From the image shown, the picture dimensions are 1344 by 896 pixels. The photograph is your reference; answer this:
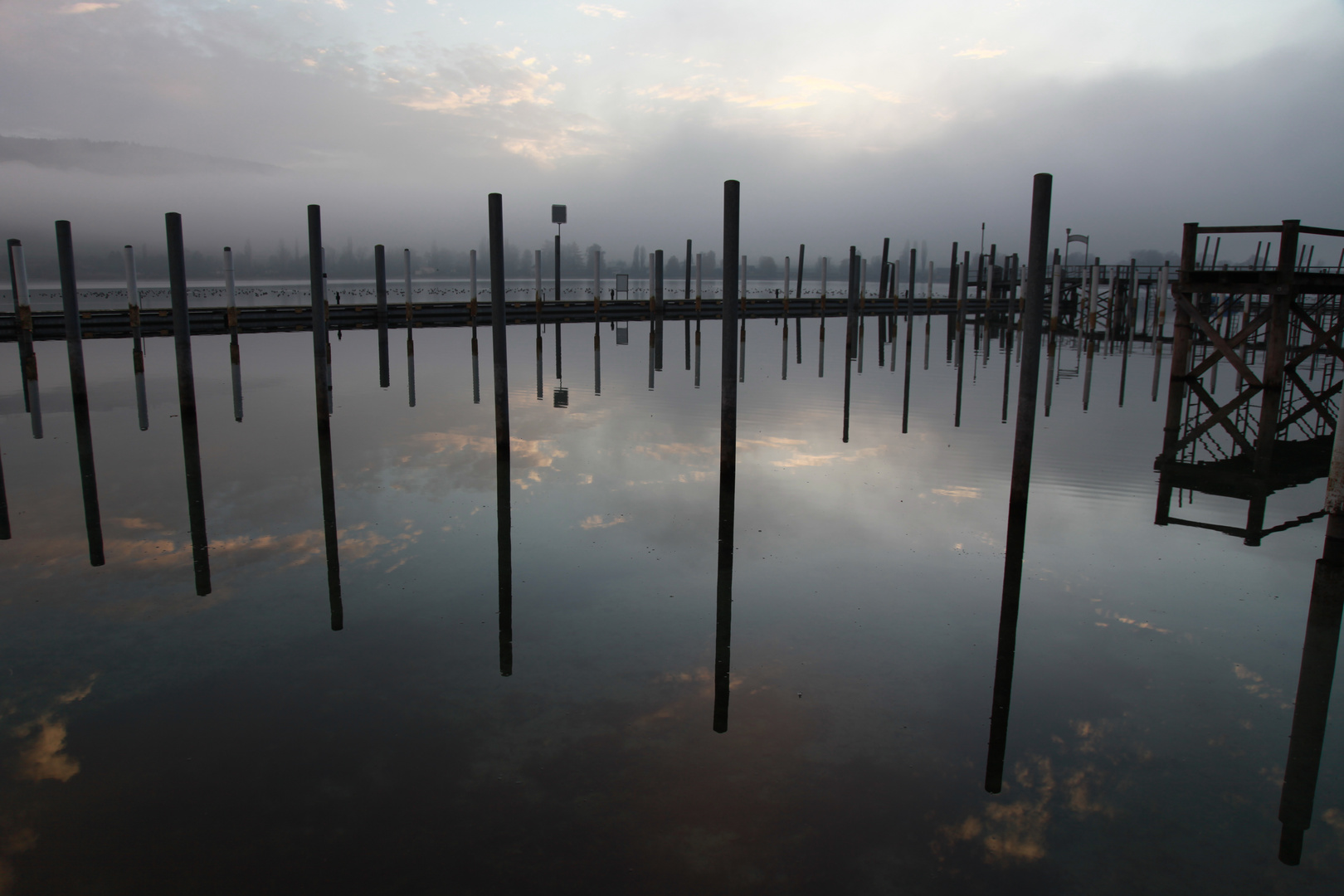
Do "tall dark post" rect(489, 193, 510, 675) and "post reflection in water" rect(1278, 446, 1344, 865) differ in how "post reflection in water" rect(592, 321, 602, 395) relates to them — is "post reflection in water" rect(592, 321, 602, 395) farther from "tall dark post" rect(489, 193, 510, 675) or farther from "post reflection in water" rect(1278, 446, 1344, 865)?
"post reflection in water" rect(1278, 446, 1344, 865)

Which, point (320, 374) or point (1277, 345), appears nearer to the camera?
point (1277, 345)

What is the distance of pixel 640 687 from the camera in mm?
5801

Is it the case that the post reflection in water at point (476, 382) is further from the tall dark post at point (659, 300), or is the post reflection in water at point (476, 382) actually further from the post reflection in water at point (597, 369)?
the tall dark post at point (659, 300)

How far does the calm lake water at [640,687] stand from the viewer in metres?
4.08

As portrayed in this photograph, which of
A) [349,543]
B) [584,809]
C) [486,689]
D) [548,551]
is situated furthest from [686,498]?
[584,809]

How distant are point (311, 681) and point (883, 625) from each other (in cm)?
470

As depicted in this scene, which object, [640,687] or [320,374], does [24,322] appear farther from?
[640,687]

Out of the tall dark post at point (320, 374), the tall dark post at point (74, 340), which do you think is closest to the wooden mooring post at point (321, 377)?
the tall dark post at point (320, 374)

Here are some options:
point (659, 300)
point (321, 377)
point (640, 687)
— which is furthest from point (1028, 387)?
point (659, 300)

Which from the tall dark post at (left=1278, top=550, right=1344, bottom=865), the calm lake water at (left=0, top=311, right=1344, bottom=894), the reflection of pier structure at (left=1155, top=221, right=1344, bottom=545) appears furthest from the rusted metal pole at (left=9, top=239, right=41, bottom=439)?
the reflection of pier structure at (left=1155, top=221, right=1344, bottom=545)

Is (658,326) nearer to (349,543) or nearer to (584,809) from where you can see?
(349,543)

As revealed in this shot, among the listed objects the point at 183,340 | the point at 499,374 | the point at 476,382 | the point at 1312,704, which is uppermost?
the point at 183,340

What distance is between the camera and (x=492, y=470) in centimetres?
1238

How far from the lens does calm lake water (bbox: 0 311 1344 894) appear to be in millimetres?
4082
